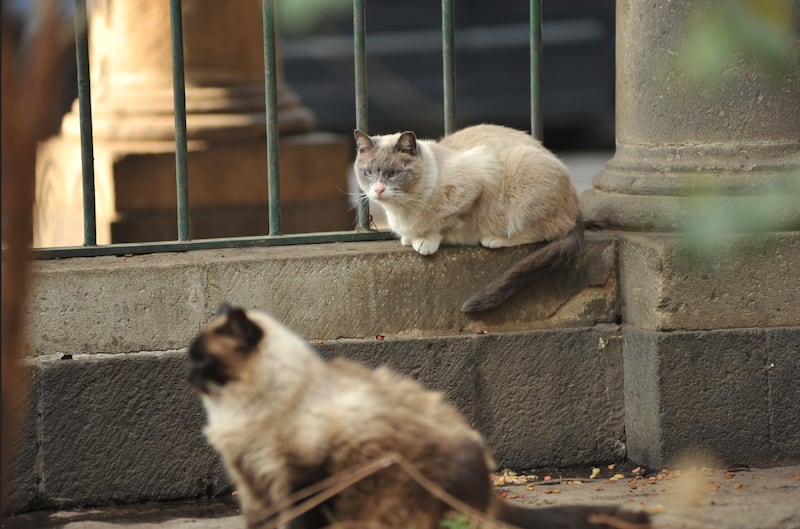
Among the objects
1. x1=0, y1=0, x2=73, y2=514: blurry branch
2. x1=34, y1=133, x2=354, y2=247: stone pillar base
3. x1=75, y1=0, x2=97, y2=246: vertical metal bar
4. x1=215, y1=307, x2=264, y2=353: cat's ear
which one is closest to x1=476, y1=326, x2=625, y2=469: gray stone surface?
x1=75, y1=0, x2=97, y2=246: vertical metal bar

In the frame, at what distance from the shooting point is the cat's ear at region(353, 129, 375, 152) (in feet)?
17.7

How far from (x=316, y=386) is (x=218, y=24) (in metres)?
4.83

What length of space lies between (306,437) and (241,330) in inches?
13.5

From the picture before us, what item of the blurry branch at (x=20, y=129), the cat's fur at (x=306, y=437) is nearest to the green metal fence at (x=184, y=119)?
the cat's fur at (x=306, y=437)

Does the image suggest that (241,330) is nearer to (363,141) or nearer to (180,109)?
(180,109)

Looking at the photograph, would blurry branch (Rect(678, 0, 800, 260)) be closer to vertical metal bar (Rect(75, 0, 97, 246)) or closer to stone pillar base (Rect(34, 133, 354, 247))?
vertical metal bar (Rect(75, 0, 97, 246))

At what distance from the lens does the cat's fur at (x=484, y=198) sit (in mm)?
5047

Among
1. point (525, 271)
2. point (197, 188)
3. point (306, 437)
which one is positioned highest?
point (197, 188)

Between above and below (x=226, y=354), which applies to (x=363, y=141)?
above

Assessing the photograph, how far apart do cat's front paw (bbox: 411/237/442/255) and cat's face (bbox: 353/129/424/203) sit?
27 cm

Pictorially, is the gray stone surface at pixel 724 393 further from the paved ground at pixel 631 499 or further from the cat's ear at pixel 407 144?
the cat's ear at pixel 407 144

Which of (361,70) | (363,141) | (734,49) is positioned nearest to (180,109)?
(361,70)

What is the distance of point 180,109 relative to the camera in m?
5.02

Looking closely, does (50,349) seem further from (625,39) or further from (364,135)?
(625,39)
